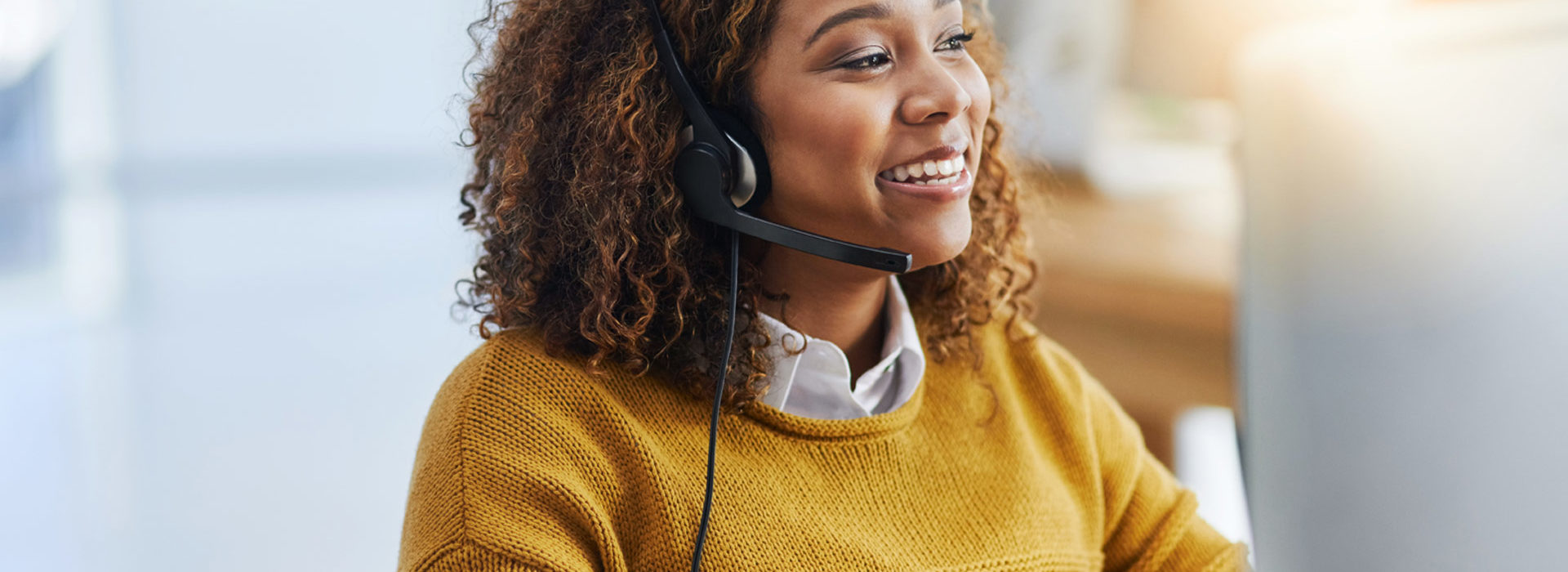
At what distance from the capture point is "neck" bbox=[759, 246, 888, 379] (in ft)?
3.14

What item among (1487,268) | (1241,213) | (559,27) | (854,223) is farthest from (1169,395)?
(1487,268)

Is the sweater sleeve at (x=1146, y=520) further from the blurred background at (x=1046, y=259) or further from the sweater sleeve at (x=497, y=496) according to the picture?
the sweater sleeve at (x=497, y=496)

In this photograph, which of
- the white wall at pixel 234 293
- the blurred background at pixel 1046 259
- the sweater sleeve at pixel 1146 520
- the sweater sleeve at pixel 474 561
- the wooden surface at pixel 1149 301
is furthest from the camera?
the white wall at pixel 234 293

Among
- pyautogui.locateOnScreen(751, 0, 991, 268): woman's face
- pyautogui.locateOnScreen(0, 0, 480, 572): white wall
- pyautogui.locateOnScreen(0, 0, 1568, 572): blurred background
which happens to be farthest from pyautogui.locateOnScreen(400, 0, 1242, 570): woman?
pyautogui.locateOnScreen(0, 0, 480, 572): white wall

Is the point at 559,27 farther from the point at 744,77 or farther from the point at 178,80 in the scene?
the point at 178,80

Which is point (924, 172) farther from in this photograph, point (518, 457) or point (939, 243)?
point (518, 457)

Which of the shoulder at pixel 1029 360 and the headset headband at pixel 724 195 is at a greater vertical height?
the headset headband at pixel 724 195

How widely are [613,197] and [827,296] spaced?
7.7 inches

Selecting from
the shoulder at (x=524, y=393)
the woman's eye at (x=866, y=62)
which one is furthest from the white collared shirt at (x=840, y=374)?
the woman's eye at (x=866, y=62)

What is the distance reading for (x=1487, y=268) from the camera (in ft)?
1.11

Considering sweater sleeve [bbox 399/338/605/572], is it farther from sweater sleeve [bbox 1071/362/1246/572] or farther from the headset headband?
sweater sleeve [bbox 1071/362/1246/572]

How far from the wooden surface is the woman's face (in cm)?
88

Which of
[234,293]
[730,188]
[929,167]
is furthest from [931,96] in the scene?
[234,293]

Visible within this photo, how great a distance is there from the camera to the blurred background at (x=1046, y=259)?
13.7 inches
